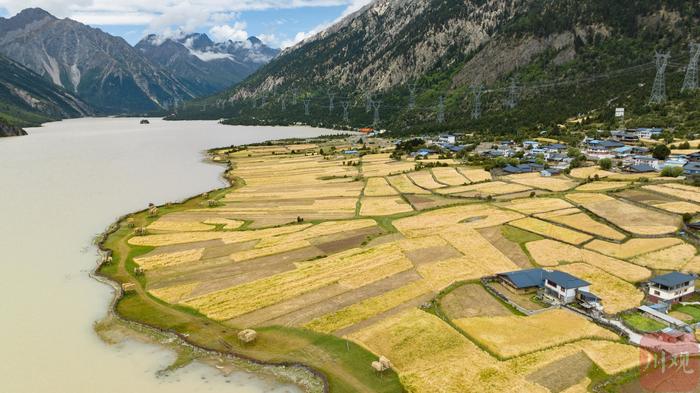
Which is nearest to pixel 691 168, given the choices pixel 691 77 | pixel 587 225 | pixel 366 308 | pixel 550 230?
pixel 587 225

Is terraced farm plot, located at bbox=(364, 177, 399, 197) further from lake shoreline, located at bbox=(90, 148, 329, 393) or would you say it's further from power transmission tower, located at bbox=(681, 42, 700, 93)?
power transmission tower, located at bbox=(681, 42, 700, 93)

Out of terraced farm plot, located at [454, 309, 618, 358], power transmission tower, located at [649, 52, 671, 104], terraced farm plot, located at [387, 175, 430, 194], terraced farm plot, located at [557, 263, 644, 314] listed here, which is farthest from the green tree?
terraced farm plot, located at [454, 309, 618, 358]

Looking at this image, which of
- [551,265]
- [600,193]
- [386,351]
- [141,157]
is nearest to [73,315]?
[386,351]

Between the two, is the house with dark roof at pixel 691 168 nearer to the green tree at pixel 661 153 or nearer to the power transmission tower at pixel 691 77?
the green tree at pixel 661 153

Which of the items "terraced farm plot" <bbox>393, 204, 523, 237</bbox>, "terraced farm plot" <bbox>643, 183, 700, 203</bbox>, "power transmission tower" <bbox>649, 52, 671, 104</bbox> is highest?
"power transmission tower" <bbox>649, 52, 671, 104</bbox>

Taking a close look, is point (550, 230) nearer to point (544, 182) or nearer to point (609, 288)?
point (609, 288)
